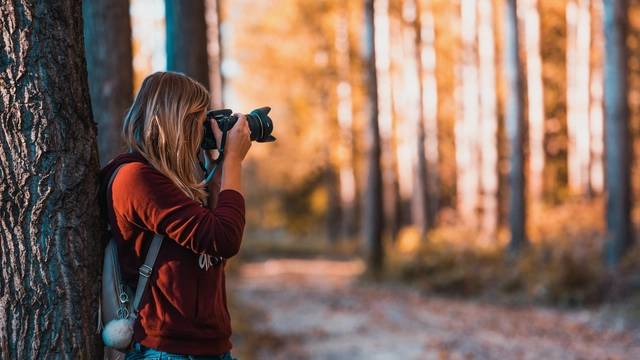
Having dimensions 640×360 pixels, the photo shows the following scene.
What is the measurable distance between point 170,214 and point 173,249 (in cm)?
17

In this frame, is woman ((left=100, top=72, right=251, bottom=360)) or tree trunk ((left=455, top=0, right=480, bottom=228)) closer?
woman ((left=100, top=72, right=251, bottom=360))

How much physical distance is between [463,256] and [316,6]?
506 inches

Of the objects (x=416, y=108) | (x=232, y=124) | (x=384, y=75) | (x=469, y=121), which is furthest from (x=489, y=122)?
(x=232, y=124)

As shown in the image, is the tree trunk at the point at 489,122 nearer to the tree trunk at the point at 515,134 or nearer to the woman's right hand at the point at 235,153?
the tree trunk at the point at 515,134

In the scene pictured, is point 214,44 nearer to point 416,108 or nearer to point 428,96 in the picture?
point 416,108

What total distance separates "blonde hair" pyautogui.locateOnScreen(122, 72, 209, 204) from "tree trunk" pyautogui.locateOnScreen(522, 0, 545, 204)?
1882 cm

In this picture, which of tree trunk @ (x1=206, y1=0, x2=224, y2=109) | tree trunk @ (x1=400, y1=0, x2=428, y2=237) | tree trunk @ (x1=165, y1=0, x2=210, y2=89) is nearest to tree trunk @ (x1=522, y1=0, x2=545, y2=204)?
tree trunk @ (x1=400, y1=0, x2=428, y2=237)

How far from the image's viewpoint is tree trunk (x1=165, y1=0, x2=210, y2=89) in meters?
6.90

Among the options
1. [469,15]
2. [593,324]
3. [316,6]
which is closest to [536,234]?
[469,15]

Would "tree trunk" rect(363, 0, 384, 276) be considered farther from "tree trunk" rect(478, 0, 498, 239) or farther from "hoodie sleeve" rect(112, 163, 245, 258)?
"hoodie sleeve" rect(112, 163, 245, 258)

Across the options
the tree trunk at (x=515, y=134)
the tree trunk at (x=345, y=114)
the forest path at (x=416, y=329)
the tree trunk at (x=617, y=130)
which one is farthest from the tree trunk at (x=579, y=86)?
the forest path at (x=416, y=329)

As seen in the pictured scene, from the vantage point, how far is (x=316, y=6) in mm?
24703

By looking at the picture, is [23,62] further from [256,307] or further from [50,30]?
[256,307]

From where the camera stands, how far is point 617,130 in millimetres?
12008
